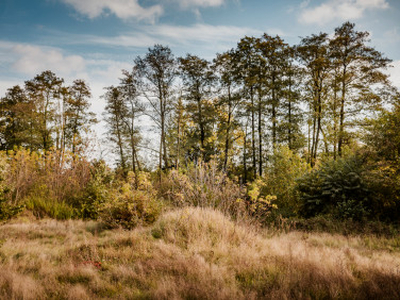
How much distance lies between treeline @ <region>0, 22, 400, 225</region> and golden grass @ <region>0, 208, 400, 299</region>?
110 cm

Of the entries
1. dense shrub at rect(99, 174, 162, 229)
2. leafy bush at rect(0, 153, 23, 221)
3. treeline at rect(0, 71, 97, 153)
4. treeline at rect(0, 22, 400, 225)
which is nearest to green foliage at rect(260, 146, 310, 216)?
treeline at rect(0, 22, 400, 225)

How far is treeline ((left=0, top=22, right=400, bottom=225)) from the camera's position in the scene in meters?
7.00

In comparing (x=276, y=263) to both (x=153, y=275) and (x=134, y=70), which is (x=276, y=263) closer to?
(x=153, y=275)

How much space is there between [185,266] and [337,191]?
6890 millimetres

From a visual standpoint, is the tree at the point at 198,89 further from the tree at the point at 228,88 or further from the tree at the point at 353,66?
the tree at the point at 353,66

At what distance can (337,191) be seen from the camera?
8117mm

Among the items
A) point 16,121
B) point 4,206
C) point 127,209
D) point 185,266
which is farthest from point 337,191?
point 16,121

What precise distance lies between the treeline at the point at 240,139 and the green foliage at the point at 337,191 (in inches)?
1.9

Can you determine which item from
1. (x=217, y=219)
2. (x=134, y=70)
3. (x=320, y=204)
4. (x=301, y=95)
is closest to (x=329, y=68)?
(x=301, y=95)

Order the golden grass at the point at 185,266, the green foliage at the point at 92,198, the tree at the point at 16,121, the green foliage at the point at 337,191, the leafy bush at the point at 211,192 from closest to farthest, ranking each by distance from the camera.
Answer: the golden grass at the point at 185,266
the leafy bush at the point at 211,192
the green foliage at the point at 92,198
the green foliage at the point at 337,191
the tree at the point at 16,121

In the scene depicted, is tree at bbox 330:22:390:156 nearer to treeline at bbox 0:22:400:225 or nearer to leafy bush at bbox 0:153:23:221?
treeline at bbox 0:22:400:225

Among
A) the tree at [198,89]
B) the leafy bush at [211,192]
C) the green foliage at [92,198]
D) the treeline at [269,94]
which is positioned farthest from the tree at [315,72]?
the green foliage at [92,198]

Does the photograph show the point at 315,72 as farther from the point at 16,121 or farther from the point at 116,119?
the point at 16,121

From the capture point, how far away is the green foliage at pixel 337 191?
7868 millimetres
